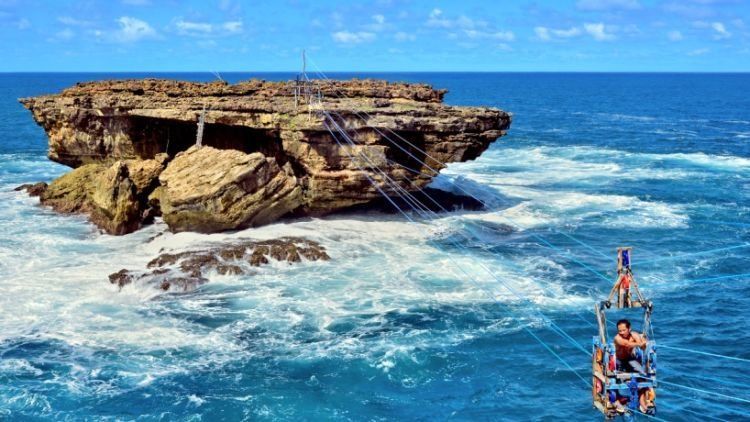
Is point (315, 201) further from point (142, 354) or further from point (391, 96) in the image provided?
point (142, 354)

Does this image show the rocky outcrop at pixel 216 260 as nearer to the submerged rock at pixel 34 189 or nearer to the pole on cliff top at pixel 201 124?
the pole on cliff top at pixel 201 124

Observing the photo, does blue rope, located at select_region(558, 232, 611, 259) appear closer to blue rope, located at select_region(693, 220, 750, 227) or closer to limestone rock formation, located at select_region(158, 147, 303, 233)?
blue rope, located at select_region(693, 220, 750, 227)

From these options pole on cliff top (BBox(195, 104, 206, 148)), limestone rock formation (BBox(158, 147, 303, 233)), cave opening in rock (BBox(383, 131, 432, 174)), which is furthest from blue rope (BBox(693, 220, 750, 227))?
pole on cliff top (BBox(195, 104, 206, 148))

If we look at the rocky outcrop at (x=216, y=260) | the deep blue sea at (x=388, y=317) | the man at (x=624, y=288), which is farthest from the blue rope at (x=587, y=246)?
the man at (x=624, y=288)

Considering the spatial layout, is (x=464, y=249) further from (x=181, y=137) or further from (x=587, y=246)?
(x=181, y=137)

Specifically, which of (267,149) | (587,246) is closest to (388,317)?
(587,246)

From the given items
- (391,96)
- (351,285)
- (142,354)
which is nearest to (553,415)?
(351,285)
